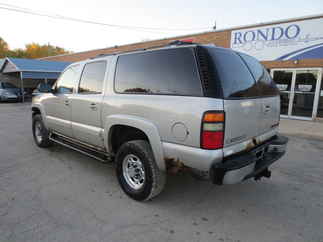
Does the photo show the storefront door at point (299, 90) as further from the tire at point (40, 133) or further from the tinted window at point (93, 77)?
the tire at point (40, 133)

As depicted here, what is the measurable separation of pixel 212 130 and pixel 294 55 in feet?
31.4

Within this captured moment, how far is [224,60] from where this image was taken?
249 cm

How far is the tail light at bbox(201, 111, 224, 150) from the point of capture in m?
2.13

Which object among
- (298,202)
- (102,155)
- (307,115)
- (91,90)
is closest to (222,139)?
(298,202)

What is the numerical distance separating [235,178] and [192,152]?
1.72 feet

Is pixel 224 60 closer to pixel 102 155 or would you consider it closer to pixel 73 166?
pixel 102 155

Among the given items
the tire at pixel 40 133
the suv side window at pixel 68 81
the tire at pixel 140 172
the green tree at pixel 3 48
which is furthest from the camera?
the green tree at pixel 3 48

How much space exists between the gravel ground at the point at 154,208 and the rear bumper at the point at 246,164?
0.59 meters

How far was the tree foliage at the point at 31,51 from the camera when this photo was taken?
47.0 m

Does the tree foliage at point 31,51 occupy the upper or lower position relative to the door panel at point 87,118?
upper

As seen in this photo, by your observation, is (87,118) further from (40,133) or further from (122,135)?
(40,133)

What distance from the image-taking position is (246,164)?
7.58ft

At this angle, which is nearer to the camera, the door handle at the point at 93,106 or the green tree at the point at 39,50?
the door handle at the point at 93,106

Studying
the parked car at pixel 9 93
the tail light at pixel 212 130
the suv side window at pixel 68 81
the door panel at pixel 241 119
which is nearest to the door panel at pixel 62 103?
the suv side window at pixel 68 81
